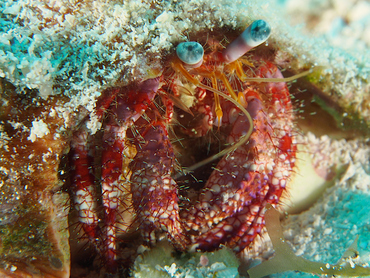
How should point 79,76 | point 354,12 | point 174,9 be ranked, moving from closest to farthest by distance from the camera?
point 79,76
point 174,9
point 354,12

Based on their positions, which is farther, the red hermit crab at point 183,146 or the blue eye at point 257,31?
the red hermit crab at point 183,146

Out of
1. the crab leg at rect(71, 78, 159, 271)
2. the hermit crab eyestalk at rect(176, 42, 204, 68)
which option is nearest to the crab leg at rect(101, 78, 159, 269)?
the crab leg at rect(71, 78, 159, 271)

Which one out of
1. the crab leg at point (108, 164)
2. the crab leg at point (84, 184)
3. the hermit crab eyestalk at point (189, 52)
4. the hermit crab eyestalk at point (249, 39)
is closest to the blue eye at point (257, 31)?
the hermit crab eyestalk at point (249, 39)

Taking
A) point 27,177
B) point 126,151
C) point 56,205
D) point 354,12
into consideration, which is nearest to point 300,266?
point 126,151

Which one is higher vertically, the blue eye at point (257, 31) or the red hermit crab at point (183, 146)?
the blue eye at point (257, 31)

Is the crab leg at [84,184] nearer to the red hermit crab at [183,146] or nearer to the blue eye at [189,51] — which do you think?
the red hermit crab at [183,146]

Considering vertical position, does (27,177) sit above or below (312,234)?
above

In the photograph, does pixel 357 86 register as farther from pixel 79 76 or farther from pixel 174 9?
pixel 79 76

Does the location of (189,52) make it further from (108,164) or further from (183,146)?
(183,146)
